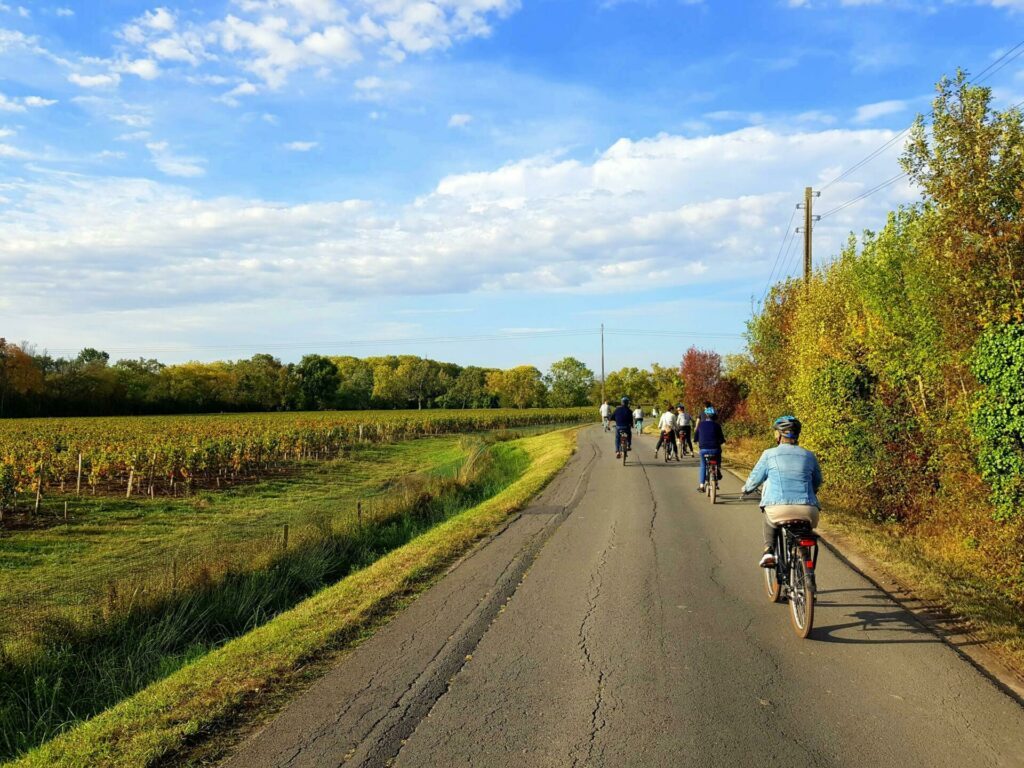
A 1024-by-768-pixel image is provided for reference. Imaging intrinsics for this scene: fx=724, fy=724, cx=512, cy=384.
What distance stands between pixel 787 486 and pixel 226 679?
490cm

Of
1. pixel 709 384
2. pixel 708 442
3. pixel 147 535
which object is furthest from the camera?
pixel 709 384

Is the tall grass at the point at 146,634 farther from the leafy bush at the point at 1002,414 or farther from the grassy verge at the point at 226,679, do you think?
the leafy bush at the point at 1002,414

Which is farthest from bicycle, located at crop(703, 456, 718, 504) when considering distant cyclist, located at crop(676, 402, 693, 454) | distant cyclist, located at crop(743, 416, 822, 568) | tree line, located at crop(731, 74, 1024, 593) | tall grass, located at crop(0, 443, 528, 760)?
distant cyclist, located at crop(743, 416, 822, 568)

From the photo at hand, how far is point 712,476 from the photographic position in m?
14.2

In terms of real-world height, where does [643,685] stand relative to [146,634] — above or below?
above

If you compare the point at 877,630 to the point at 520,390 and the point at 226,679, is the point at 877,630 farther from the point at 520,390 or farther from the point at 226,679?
the point at 520,390

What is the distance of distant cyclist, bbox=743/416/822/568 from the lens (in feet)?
21.1

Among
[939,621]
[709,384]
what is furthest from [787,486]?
[709,384]

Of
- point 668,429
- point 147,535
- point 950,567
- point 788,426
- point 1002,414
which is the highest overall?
point 1002,414

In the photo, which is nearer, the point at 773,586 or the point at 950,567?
the point at 773,586

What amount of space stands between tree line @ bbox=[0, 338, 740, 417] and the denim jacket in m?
39.5

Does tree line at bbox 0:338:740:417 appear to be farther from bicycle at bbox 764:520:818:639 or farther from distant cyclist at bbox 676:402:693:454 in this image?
bicycle at bbox 764:520:818:639

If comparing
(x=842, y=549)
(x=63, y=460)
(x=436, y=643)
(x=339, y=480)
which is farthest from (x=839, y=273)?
(x=63, y=460)

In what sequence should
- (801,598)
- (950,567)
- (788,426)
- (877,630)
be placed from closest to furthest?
(801,598), (877,630), (788,426), (950,567)
